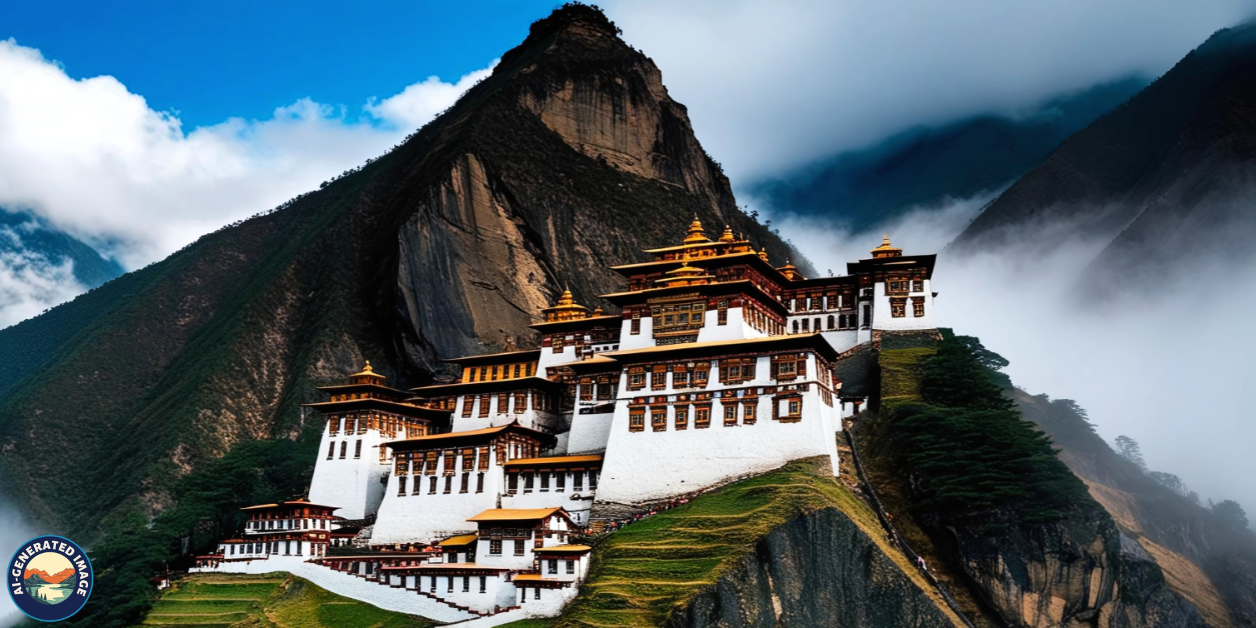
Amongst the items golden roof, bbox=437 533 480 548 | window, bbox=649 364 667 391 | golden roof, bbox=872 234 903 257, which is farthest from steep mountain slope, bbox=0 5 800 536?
window, bbox=649 364 667 391

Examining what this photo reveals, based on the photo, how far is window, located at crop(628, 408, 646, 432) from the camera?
177 ft

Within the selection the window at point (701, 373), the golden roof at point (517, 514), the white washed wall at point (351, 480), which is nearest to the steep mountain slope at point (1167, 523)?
the window at point (701, 373)

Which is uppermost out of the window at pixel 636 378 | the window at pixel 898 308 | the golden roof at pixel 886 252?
the golden roof at pixel 886 252

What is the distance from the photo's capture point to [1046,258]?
130 meters

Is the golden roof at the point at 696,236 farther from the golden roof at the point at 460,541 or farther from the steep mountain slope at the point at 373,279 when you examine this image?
the steep mountain slope at the point at 373,279

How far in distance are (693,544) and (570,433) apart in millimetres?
16268

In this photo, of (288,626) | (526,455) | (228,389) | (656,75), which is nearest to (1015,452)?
(526,455)

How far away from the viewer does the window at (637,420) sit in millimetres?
53844

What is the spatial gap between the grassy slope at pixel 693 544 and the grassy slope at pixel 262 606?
923 cm

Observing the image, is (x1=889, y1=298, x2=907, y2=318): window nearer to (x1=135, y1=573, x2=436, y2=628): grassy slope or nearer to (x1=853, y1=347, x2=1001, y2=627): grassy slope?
(x1=853, y1=347, x2=1001, y2=627): grassy slope

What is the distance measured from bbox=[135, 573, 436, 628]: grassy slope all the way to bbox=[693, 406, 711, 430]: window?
1478 cm

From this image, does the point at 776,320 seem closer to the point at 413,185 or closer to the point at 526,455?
the point at 526,455

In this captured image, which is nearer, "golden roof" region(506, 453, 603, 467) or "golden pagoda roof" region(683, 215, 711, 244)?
"golden roof" region(506, 453, 603, 467)

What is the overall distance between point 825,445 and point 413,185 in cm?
7677
